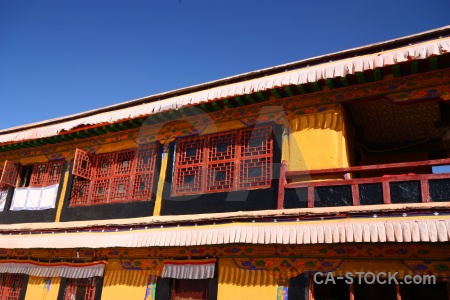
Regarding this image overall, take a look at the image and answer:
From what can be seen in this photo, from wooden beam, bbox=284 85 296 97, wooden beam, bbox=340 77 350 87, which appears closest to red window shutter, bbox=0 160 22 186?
wooden beam, bbox=284 85 296 97

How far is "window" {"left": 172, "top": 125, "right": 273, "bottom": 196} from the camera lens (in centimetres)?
686

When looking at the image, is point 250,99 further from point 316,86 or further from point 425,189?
point 425,189

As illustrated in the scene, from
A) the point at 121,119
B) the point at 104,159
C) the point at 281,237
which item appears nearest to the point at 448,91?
the point at 281,237

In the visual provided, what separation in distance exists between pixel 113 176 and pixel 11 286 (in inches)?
137

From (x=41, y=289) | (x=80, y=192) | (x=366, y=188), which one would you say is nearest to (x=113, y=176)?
(x=80, y=192)

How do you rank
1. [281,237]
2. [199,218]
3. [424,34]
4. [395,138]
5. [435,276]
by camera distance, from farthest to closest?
1. [395,138]
2. [199,218]
3. [424,34]
4. [281,237]
5. [435,276]

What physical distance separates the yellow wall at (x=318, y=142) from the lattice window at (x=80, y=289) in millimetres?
4628

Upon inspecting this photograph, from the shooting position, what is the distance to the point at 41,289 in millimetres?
8320

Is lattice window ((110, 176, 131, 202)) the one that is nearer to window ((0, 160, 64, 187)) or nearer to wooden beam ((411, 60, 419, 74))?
window ((0, 160, 64, 187))

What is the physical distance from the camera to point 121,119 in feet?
26.3

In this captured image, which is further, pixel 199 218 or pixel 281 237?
pixel 199 218

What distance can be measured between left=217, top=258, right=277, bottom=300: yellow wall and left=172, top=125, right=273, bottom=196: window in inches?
53.8

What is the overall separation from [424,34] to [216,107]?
3612mm

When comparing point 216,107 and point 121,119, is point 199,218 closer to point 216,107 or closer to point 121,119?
point 216,107
